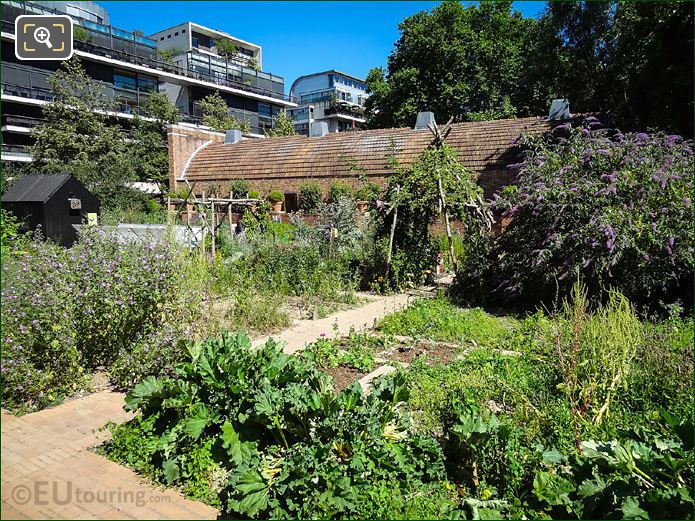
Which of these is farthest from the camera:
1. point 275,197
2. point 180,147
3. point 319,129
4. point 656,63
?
point 180,147

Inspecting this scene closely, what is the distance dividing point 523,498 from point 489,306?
588cm

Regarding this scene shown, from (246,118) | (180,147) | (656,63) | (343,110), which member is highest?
(343,110)

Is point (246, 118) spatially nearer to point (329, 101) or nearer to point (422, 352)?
point (329, 101)

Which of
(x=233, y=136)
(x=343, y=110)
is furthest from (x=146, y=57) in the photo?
(x=343, y=110)

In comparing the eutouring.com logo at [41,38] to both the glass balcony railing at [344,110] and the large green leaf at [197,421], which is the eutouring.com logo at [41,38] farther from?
the glass balcony railing at [344,110]

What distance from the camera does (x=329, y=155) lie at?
2150 cm

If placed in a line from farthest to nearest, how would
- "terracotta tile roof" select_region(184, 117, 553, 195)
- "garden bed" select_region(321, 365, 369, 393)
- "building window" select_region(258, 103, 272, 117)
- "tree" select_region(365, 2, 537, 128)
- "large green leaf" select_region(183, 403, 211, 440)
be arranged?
"building window" select_region(258, 103, 272, 117)
"tree" select_region(365, 2, 537, 128)
"terracotta tile roof" select_region(184, 117, 553, 195)
"garden bed" select_region(321, 365, 369, 393)
"large green leaf" select_region(183, 403, 211, 440)

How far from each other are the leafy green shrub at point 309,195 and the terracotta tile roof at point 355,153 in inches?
26.7

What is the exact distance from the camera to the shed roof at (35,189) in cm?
1111

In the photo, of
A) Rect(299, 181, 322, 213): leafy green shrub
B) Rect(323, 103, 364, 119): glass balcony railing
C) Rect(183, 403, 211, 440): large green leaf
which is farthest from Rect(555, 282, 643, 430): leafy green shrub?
Rect(323, 103, 364, 119): glass balcony railing

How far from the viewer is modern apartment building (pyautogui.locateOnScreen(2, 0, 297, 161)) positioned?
26.4m

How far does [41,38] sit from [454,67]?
2939 centimetres

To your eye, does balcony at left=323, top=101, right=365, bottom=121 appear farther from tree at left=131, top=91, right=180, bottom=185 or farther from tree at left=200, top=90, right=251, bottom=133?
tree at left=131, top=91, right=180, bottom=185

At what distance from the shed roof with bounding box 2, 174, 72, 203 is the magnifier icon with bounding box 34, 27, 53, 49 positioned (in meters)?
9.41
